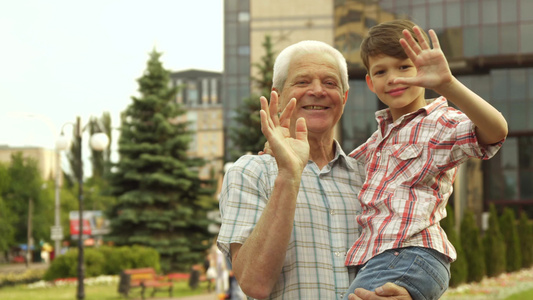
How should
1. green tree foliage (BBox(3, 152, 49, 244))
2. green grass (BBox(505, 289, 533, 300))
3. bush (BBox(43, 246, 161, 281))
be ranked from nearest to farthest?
green grass (BBox(505, 289, 533, 300)), bush (BBox(43, 246, 161, 281)), green tree foliage (BBox(3, 152, 49, 244))

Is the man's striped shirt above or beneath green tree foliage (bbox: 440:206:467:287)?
above

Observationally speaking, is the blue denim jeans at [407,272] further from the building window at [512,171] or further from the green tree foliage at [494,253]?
the building window at [512,171]

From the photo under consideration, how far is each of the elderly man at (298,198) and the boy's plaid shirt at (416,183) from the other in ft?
0.37

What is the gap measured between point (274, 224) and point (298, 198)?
0.38 meters

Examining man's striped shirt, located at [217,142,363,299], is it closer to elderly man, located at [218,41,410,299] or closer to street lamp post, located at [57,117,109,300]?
elderly man, located at [218,41,410,299]

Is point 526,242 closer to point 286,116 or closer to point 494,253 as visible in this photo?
point 494,253

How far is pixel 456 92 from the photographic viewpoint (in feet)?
8.61

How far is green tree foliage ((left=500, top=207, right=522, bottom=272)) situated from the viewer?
29.6 meters

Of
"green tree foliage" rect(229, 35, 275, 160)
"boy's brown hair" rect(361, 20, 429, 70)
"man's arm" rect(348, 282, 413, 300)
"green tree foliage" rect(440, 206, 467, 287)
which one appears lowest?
"green tree foliage" rect(440, 206, 467, 287)

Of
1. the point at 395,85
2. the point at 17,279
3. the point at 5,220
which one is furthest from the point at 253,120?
the point at 395,85

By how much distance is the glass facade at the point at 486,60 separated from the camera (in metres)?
44.9

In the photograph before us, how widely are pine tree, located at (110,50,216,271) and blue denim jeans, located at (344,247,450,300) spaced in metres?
36.4

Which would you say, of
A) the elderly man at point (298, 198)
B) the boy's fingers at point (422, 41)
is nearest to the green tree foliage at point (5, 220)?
the elderly man at point (298, 198)

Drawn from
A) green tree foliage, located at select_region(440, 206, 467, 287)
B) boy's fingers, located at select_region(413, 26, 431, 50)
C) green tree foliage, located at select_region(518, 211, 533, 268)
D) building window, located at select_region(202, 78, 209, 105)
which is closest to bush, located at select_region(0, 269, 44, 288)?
green tree foliage, located at select_region(440, 206, 467, 287)
